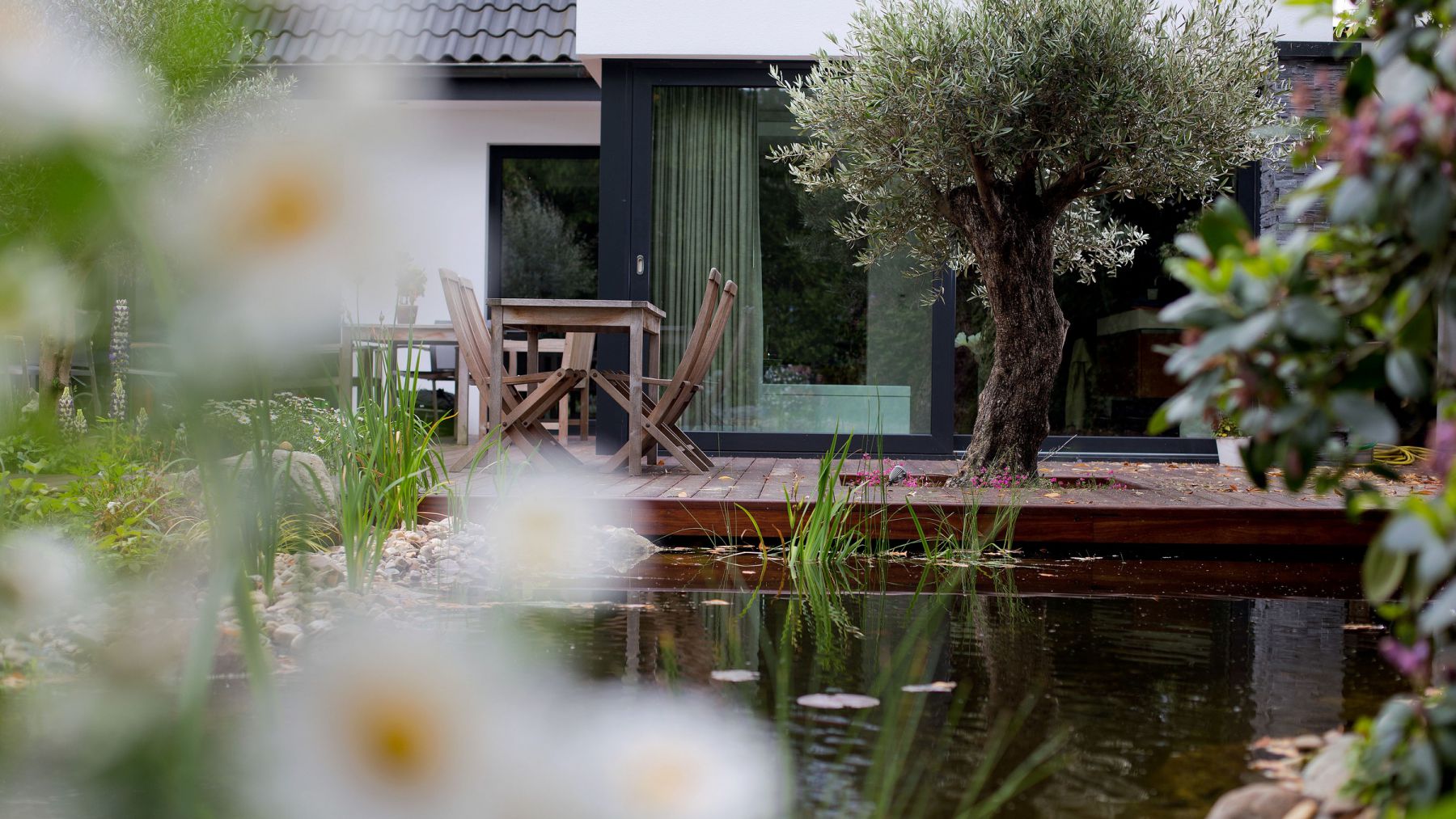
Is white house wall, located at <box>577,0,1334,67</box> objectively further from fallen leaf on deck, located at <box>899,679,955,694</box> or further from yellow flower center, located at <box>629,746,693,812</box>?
yellow flower center, located at <box>629,746,693,812</box>

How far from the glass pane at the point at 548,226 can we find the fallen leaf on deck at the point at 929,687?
6876 millimetres

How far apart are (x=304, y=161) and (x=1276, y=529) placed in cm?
383

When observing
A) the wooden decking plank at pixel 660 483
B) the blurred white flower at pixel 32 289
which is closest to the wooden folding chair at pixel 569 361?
the wooden decking plank at pixel 660 483

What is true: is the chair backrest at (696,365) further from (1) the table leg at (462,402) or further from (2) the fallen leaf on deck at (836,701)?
(2) the fallen leaf on deck at (836,701)

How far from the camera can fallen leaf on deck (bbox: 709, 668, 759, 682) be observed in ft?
5.91

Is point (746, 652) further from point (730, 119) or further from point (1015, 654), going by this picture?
point (730, 119)

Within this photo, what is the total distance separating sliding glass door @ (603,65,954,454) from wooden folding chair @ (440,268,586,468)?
148 centimetres

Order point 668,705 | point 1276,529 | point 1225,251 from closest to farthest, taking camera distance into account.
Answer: point 1225,251 → point 668,705 → point 1276,529

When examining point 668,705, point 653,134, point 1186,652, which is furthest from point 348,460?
point 653,134

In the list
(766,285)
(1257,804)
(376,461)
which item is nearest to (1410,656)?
(1257,804)

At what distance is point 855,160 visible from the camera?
16.0ft

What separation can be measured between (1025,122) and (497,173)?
475 cm

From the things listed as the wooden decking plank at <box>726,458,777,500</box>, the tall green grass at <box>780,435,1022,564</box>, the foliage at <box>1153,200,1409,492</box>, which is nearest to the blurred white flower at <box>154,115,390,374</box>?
the foliage at <box>1153,200,1409,492</box>

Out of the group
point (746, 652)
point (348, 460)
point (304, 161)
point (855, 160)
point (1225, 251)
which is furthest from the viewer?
point (855, 160)
